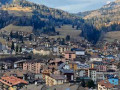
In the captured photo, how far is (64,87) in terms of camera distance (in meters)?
29.9

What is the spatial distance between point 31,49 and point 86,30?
135ft

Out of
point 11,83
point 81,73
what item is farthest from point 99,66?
point 11,83

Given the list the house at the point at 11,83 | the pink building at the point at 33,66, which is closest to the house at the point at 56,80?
the house at the point at 11,83

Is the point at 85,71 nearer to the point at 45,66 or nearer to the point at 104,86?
the point at 45,66

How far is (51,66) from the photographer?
47.4 m

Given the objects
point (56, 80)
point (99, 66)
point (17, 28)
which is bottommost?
point (99, 66)

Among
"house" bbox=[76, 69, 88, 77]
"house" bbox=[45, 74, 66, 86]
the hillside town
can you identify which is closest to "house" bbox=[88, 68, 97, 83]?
the hillside town

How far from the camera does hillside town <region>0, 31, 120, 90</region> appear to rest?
34406 millimetres

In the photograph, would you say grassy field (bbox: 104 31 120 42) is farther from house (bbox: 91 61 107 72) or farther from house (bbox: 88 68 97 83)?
house (bbox: 88 68 97 83)

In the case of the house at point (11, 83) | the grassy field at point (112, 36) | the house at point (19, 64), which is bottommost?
the grassy field at point (112, 36)

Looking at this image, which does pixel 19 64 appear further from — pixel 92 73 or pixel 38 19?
pixel 38 19

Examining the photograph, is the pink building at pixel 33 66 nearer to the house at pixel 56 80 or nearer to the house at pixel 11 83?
the house at pixel 11 83

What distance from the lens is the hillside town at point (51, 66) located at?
113 ft

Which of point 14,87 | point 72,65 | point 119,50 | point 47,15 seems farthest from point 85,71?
point 47,15
